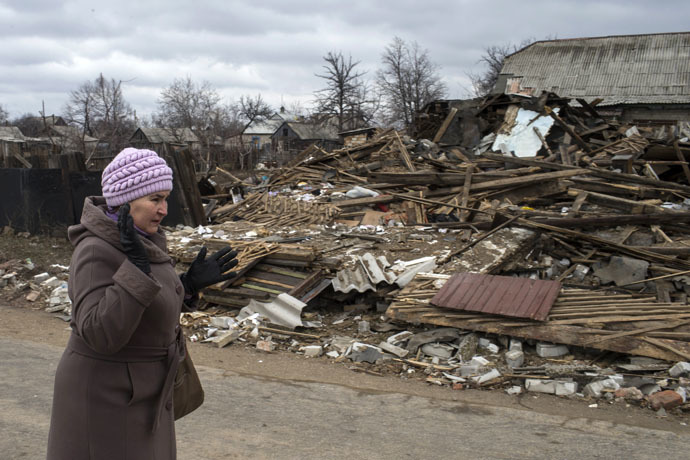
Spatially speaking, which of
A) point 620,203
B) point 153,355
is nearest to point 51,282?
point 153,355

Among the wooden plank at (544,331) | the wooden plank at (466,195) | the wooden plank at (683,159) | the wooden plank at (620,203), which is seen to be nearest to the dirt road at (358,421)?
the wooden plank at (544,331)

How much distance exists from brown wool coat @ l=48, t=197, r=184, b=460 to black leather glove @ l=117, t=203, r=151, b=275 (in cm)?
3

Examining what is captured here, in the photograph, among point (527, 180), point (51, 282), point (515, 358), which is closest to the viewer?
point (515, 358)

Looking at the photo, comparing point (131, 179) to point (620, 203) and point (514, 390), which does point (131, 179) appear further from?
point (620, 203)

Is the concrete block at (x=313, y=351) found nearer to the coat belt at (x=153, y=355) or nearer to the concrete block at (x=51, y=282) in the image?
the coat belt at (x=153, y=355)

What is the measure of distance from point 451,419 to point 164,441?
2993 millimetres

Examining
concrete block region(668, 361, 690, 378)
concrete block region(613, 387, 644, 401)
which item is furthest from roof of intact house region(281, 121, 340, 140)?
concrete block region(613, 387, 644, 401)

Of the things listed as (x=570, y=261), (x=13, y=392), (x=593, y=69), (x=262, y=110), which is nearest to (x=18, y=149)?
(x=13, y=392)

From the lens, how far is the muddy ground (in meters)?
4.90

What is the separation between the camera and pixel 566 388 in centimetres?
535

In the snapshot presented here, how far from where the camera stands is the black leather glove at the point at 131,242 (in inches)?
74.3

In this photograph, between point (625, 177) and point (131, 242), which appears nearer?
point (131, 242)

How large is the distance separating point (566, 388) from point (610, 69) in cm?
3122

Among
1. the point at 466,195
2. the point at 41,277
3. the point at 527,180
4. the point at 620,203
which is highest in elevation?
the point at 527,180
